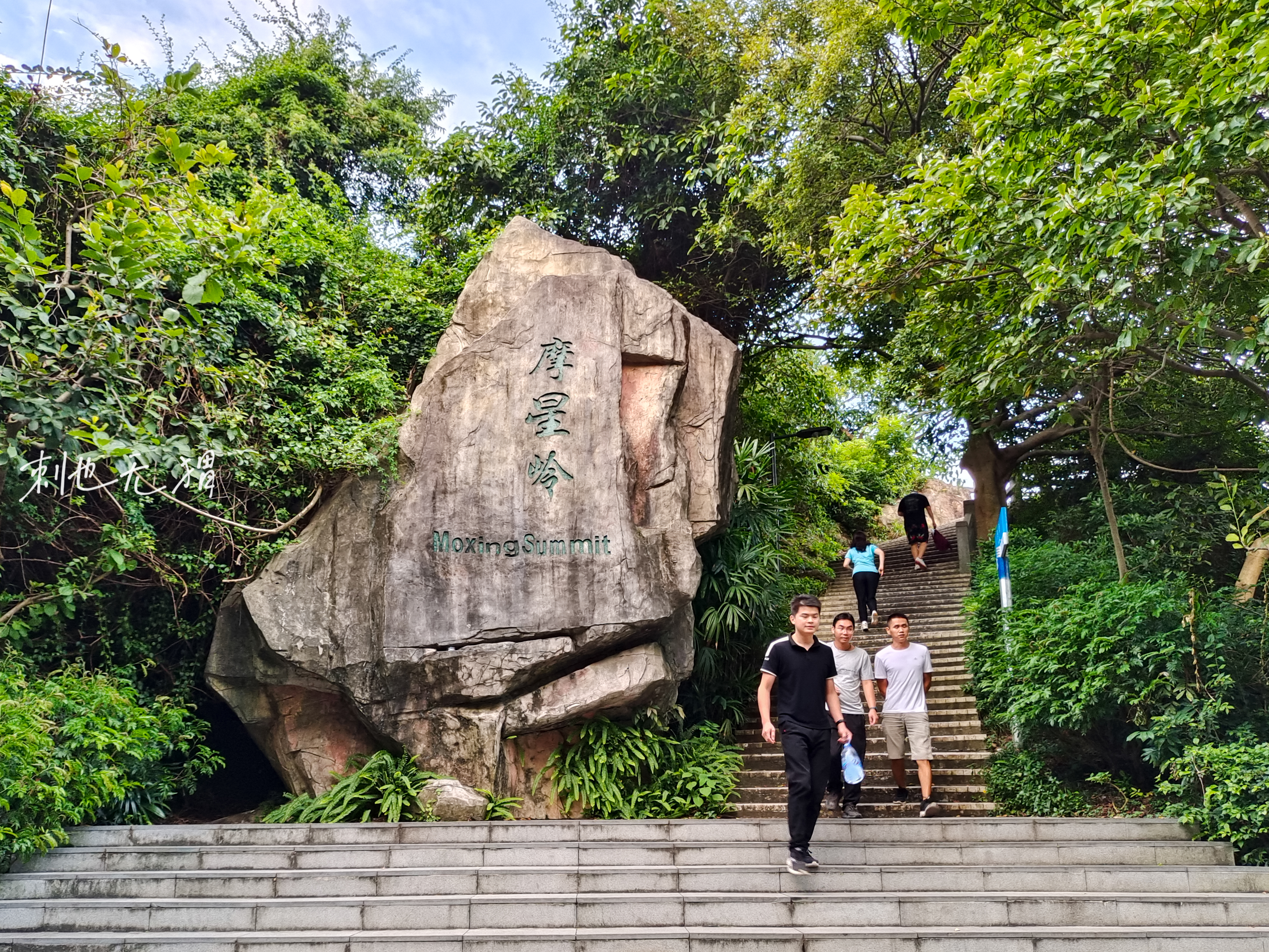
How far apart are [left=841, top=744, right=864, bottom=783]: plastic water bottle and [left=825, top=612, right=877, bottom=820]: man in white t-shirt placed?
197 mm

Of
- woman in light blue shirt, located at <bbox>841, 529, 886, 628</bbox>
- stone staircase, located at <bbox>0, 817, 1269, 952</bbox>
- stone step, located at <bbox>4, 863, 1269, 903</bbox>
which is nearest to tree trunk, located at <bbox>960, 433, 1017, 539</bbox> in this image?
woman in light blue shirt, located at <bbox>841, 529, 886, 628</bbox>

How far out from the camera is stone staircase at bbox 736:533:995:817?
23.8 feet

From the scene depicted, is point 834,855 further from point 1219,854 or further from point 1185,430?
point 1185,430

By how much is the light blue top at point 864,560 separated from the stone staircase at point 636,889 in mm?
4617

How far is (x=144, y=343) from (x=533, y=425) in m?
3.27

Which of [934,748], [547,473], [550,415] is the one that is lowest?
[934,748]

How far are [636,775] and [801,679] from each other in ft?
9.16

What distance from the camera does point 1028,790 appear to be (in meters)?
7.05

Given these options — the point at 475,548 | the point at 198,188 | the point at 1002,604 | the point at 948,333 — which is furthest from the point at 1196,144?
the point at 198,188

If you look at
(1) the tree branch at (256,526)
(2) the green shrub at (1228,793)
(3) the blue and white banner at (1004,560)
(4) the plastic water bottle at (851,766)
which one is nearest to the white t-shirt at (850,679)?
(4) the plastic water bottle at (851,766)

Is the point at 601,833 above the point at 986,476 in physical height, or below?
below

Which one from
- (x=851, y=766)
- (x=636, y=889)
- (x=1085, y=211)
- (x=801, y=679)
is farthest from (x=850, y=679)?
(x=1085, y=211)

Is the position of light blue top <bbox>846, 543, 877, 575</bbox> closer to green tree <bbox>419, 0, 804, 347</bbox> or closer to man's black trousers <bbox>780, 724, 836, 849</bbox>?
green tree <bbox>419, 0, 804, 347</bbox>

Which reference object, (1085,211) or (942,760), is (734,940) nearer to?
(942,760)
